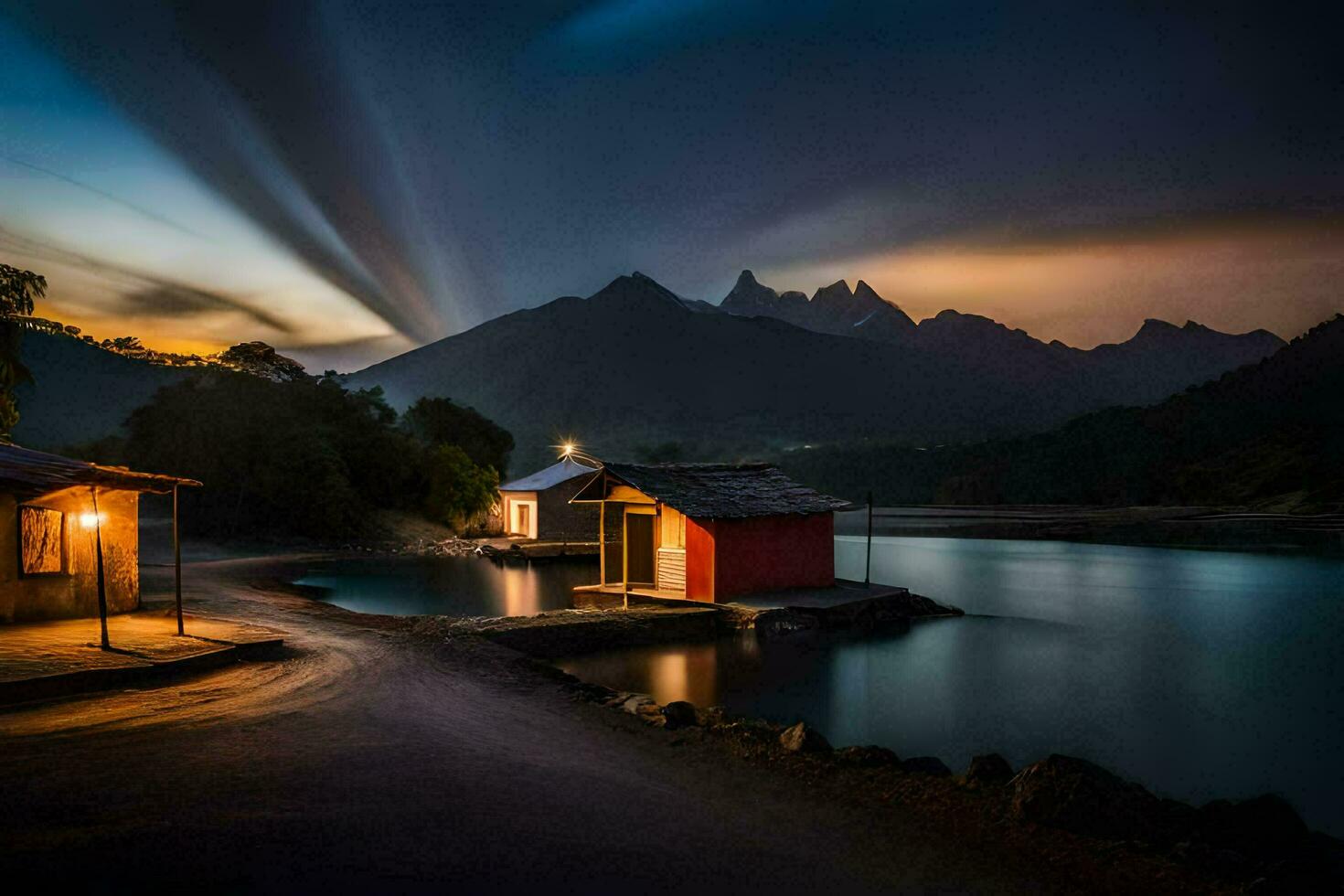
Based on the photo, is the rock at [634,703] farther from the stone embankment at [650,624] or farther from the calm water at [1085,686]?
the stone embankment at [650,624]

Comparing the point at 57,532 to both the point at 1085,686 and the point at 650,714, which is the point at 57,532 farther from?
the point at 1085,686

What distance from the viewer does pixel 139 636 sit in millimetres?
12953

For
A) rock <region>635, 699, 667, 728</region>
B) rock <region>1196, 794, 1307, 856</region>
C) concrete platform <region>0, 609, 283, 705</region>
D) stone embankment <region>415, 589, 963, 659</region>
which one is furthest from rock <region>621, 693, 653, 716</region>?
stone embankment <region>415, 589, 963, 659</region>

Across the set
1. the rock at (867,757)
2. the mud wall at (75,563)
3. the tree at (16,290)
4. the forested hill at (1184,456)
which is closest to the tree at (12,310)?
the tree at (16,290)

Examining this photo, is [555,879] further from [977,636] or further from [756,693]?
[977,636]

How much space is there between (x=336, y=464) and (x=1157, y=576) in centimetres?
4599

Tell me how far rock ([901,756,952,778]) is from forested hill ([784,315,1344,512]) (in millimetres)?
77609

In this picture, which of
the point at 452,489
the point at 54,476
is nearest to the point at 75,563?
the point at 54,476

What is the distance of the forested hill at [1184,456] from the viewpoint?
79.1 m

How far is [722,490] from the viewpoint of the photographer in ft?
78.0

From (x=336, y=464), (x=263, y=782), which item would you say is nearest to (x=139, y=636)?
(x=263, y=782)

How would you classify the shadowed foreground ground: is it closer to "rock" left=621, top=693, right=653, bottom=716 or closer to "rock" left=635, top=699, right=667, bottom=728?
"rock" left=635, top=699, right=667, bottom=728

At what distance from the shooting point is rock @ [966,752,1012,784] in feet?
26.5

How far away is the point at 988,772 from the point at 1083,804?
131cm
